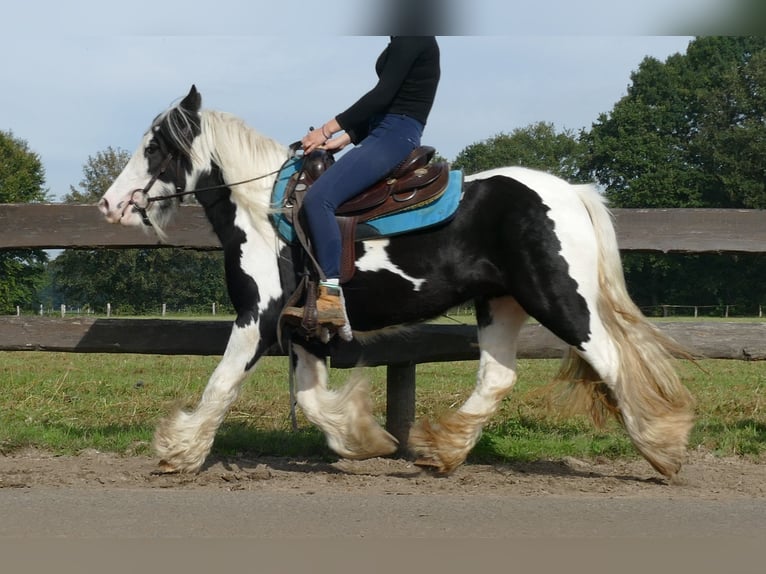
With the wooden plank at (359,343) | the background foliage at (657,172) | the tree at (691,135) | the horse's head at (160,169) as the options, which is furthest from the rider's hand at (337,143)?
the tree at (691,135)

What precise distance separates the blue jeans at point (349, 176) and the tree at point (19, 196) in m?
39.4

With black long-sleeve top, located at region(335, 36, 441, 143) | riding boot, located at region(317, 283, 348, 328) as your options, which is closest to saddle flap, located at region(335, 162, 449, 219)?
black long-sleeve top, located at region(335, 36, 441, 143)

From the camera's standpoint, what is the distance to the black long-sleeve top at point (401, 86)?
16.9 ft

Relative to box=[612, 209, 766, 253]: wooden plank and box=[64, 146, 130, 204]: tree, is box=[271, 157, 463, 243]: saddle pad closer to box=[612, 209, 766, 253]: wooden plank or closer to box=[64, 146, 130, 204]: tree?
box=[612, 209, 766, 253]: wooden plank

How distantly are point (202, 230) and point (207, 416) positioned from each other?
157 centimetres

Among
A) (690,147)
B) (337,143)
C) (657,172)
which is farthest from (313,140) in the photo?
(690,147)

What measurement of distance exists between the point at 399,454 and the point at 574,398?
1407mm

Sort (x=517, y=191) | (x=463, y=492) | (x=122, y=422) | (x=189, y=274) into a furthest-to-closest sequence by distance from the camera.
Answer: (x=189, y=274), (x=122, y=422), (x=517, y=191), (x=463, y=492)

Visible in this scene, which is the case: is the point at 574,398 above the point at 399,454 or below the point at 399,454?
above

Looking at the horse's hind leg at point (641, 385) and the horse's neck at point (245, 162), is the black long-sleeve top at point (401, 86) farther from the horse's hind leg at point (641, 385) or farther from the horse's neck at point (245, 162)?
the horse's hind leg at point (641, 385)

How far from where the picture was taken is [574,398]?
550 cm

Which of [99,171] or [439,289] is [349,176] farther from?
[99,171]

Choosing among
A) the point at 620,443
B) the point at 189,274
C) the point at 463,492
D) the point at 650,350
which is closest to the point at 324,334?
the point at 463,492

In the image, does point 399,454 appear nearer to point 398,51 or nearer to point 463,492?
point 463,492
